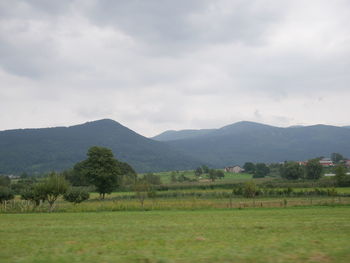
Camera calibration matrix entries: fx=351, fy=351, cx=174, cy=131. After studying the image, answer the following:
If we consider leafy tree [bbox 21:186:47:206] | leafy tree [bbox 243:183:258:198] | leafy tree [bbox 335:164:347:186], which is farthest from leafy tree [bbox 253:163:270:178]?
leafy tree [bbox 21:186:47:206]

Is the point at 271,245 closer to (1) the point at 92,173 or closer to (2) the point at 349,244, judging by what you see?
(2) the point at 349,244

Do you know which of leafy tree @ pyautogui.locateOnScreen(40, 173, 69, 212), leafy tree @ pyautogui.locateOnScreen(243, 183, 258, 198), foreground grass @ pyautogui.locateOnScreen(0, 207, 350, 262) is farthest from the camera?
leafy tree @ pyautogui.locateOnScreen(243, 183, 258, 198)

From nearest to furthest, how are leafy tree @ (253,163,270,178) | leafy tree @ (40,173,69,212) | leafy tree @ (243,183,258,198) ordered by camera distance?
leafy tree @ (40,173,69,212) → leafy tree @ (243,183,258,198) → leafy tree @ (253,163,270,178)

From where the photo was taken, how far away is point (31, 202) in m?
43.8

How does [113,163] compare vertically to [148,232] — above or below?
above

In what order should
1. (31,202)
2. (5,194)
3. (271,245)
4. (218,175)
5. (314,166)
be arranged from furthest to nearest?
(218,175) → (314,166) → (5,194) → (31,202) → (271,245)

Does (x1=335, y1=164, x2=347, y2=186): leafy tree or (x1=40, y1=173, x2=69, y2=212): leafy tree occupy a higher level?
(x1=40, y1=173, x2=69, y2=212): leafy tree

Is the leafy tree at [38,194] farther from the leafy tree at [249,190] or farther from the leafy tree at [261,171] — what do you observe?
the leafy tree at [261,171]

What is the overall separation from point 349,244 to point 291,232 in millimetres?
3897

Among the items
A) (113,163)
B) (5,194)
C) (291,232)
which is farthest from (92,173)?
(291,232)

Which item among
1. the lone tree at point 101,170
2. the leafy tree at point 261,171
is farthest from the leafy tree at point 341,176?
the leafy tree at point 261,171

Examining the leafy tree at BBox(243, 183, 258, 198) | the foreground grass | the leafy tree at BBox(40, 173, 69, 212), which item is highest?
the leafy tree at BBox(40, 173, 69, 212)

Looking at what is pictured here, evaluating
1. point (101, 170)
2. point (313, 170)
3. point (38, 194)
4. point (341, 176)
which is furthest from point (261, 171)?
point (38, 194)

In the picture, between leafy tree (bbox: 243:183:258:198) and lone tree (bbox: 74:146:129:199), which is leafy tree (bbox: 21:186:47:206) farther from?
leafy tree (bbox: 243:183:258:198)
